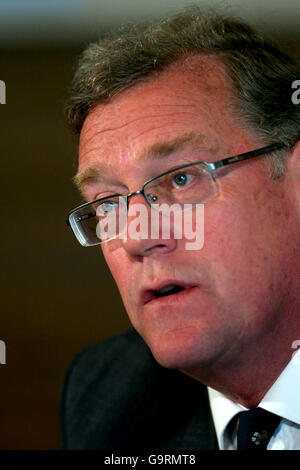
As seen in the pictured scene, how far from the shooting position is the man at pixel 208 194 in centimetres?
123

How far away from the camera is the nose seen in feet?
4.02

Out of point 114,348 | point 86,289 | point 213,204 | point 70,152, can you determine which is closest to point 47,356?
point 86,289

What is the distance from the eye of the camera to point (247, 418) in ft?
4.33

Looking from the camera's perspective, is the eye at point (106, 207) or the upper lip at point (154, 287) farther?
the eye at point (106, 207)

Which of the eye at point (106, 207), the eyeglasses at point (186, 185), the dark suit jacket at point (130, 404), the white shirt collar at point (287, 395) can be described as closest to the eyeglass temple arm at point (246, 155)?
the eyeglasses at point (186, 185)

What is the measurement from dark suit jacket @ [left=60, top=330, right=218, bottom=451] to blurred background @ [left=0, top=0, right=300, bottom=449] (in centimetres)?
49

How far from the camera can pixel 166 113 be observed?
1305mm

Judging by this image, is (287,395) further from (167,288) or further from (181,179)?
(181,179)

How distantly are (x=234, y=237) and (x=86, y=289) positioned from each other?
1.32 m

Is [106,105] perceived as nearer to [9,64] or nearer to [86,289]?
[86,289]

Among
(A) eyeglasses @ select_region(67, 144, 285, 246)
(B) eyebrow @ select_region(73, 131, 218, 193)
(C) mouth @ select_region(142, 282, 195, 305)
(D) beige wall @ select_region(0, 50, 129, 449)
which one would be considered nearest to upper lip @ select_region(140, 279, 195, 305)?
(C) mouth @ select_region(142, 282, 195, 305)

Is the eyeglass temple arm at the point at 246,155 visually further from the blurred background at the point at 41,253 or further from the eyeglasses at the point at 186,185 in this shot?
the blurred background at the point at 41,253

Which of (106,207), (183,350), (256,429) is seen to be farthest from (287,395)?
(106,207)

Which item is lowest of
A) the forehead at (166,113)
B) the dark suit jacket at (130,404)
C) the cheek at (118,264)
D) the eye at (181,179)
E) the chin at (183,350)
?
the dark suit jacket at (130,404)
